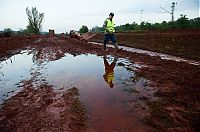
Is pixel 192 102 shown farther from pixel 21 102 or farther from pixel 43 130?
pixel 21 102

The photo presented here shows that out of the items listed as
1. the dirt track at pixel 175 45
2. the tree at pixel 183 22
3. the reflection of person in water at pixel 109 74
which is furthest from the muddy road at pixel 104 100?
the tree at pixel 183 22

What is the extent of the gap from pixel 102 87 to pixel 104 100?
3.84 feet

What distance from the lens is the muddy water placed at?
4.75 metres

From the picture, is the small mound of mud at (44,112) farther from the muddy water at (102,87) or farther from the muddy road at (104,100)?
the muddy water at (102,87)

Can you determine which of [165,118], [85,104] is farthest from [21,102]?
[165,118]

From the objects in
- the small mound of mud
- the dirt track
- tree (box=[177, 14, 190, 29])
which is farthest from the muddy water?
tree (box=[177, 14, 190, 29])

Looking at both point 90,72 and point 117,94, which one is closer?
point 117,94

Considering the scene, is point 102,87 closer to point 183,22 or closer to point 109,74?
→ point 109,74

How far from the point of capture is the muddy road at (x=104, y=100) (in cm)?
460

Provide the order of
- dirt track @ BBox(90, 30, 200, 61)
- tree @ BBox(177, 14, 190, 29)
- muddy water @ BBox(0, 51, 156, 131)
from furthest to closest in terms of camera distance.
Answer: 1. tree @ BBox(177, 14, 190, 29)
2. dirt track @ BBox(90, 30, 200, 61)
3. muddy water @ BBox(0, 51, 156, 131)

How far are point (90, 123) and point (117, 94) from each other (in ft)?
5.94

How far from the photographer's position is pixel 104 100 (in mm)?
5906

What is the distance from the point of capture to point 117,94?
20.6 feet

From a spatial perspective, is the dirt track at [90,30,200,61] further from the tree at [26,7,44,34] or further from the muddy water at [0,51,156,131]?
the tree at [26,7,44,34]
